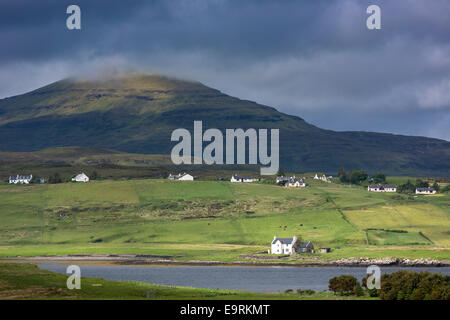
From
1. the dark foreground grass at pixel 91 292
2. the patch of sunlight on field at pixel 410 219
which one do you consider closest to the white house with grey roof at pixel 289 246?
the patch of sunlight on field at pixel 410 219

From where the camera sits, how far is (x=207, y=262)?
453ft

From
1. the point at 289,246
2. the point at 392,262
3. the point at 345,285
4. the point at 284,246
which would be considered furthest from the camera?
the point at 284,246

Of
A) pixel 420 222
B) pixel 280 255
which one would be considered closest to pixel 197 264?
pixel 280 255

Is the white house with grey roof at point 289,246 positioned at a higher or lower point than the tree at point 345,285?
lower

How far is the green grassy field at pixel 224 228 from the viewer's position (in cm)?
15350

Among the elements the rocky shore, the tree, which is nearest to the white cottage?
the rocky shore

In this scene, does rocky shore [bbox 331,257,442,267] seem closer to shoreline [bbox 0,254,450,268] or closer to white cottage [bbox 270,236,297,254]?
shoreline [bbox 0,254,450,268]

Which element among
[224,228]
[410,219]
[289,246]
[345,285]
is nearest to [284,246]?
[289,246]

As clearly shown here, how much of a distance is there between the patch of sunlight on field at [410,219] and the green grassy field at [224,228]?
0.22 metres

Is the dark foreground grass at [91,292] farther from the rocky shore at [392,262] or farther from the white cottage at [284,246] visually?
the white cottage at [284,246]

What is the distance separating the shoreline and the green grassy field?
4.13 metres

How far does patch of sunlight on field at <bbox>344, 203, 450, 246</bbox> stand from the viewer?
538 feet

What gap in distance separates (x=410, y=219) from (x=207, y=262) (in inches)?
2366

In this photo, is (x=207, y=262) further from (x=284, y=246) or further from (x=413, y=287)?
(x=413, y=287)
